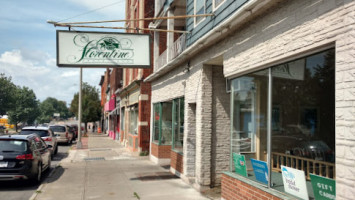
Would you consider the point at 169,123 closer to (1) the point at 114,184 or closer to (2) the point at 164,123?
(2) the point at 164,123

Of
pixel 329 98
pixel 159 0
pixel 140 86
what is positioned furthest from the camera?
pixel 140 86

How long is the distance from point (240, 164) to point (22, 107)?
65092 mm

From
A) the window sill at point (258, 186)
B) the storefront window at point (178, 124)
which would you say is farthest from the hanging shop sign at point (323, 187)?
the storefront window at point (178, 124)

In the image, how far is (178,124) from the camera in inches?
449

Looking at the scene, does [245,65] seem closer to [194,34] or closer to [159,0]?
[194,34]

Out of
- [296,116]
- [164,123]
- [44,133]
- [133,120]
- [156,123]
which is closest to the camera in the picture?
[296,116]

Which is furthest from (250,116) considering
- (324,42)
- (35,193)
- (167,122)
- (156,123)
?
(156,123)

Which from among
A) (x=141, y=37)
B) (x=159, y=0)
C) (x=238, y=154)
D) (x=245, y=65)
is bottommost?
(x=238, y=154)

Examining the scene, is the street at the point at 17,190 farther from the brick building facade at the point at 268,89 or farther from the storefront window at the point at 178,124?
the storefront window at the point at 178,124

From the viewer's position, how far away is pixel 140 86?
56.0 ft

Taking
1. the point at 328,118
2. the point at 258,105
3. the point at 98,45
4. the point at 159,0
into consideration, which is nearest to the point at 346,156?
the point at 328,118

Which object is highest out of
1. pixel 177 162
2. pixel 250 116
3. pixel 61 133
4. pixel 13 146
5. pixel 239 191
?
pixel 250 116

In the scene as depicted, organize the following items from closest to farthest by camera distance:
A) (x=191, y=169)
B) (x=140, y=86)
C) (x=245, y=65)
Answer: (x=245, y=65)
(x=191, y=169)
(x=140, y=86)

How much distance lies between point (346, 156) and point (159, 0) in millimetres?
11339
